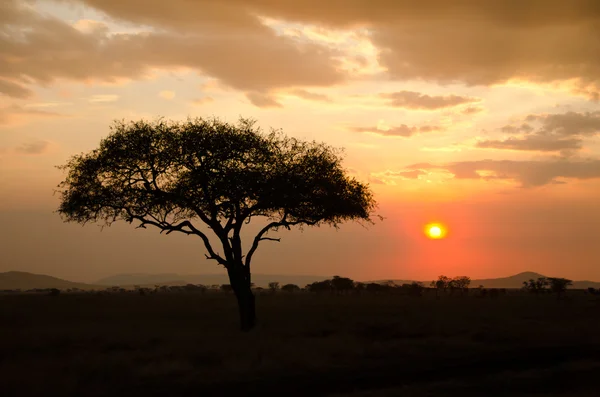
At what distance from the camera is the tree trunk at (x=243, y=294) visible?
40.7 m

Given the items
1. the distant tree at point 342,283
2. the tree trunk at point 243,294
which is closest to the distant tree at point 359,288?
the distant tree at point 342,283

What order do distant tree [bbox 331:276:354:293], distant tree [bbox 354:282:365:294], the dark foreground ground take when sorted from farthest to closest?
distant tree [bbox 331:276:354:293]
distant tree [bbox 354:282:365:294]
the dark foreground ground

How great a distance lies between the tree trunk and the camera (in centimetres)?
4072

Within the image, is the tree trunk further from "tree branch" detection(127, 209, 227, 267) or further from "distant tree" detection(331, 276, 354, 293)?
"distant tree" detection(331, 276, 354, 293)

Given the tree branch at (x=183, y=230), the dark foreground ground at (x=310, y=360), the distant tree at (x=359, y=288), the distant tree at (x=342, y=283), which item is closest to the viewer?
the dark foreground ground at (x=310, y=360)

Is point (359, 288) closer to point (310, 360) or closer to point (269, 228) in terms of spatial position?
point (269, 228)

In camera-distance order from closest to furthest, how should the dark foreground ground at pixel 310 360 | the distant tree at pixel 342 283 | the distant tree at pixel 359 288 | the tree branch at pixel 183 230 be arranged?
the dark foreground ground at pixel 310 360
the tree branch at pixel 183 230
the distant tree at pixel 359 288
the distant tree at pixel 342 283

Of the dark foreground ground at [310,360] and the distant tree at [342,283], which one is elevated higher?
the distant tree at [342,283]

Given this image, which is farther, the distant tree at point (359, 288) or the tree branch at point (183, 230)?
the distant tree at point (359, 288)

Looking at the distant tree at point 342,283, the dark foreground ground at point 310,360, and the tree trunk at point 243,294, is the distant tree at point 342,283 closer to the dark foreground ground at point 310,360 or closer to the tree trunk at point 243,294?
the dark foreground ground at point 310,360

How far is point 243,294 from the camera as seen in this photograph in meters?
40.9

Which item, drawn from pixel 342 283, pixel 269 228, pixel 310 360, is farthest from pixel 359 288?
pixel 310 360

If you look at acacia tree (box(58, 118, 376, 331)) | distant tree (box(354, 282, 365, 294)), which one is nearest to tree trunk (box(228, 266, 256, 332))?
acacia tree (box(58, 118, 376, 331))

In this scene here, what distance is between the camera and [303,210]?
41625 millimetres
